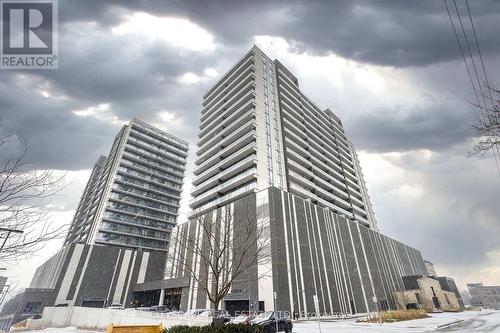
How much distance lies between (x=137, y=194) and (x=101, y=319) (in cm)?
5430

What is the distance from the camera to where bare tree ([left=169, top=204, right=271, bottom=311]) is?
12406 mm

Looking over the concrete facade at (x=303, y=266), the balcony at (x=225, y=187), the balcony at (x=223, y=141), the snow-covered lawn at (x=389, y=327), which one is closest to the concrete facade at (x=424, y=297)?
the concrete facade at (x=303, y=266)

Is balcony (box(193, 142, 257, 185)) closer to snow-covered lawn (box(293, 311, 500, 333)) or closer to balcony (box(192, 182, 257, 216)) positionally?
balcony (box(192, 182, 257, 216))

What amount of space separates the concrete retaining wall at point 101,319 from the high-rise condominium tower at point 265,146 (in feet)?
89.3

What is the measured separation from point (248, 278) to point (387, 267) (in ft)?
146

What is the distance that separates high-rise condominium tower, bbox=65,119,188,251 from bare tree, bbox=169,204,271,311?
1983cm

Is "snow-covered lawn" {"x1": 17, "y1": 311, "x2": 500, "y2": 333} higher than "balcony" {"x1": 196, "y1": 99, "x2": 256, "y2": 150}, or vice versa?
"balcony" {"x1": 196, "y1": 99, "x2": 256, "y2": 150}

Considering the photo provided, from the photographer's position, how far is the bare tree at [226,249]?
1241 centimetres

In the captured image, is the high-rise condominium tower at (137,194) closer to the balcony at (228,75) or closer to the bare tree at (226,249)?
the bare tree at (226,249)

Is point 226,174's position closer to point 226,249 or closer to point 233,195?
point 233,195

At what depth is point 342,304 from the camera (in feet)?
143

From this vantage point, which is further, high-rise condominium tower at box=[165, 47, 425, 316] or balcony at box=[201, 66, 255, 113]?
balcony at box=[201, 66, 255, 113]

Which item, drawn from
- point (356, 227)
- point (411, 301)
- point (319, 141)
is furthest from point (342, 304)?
point (319, 141)

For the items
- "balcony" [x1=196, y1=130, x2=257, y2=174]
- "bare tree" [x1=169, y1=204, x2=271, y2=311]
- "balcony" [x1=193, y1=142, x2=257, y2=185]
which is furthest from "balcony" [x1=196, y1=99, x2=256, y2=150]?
"bare tree" [x1=169, y1=204, x2=271, y2=311]
